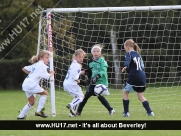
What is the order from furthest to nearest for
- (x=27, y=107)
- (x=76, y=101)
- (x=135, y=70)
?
(x=76, y=101) → (x=135, y=70) → (x=27, y=107)

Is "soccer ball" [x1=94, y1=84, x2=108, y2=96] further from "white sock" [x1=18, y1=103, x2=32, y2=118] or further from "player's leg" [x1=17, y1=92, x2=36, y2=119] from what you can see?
"white sock" [x1=18, y1=103, x2=32, y2=118]

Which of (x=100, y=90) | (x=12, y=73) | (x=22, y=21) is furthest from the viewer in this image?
(x=12, y=73)

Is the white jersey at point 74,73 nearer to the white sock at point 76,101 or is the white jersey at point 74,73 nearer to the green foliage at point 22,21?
the white sock at point 76,101

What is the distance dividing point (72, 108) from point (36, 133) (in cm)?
225

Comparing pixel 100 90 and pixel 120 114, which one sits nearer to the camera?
pixel 100 90

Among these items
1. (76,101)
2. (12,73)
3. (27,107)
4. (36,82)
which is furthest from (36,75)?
(12,73)

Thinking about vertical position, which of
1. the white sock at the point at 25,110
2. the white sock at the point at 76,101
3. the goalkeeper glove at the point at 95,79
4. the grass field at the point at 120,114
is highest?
the goalkeeper glove at the point at 95,79

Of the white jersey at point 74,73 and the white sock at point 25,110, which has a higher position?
the white jersey at point 74,73

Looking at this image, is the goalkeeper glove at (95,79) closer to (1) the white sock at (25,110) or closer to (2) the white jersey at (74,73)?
(2) the white jersey at (74,73)

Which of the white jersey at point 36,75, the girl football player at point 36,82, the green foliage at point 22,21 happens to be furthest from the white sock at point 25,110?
the green foliage at point 22,21

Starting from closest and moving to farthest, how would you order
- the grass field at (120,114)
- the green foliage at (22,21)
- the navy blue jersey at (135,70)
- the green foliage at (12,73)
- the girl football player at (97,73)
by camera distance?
the grass field at (120,114)
the navy blue jersey at (135,70)
the girl football player at (97,73)
the green foliage at (22,21)
the green foliage at (12,73)

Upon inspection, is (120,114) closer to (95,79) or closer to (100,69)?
(95,79)

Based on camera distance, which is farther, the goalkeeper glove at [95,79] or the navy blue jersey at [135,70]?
the goalkeeper glove at [95,79]

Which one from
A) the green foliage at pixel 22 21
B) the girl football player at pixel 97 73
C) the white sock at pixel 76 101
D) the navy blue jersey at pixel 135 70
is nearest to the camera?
the navy blue jersey at pixel 135 70
